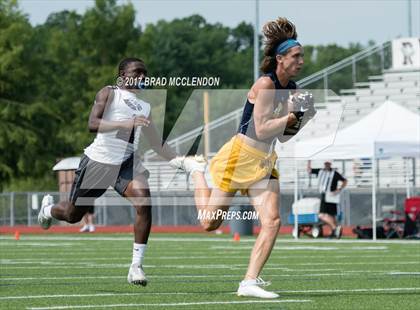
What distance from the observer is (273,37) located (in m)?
8.75

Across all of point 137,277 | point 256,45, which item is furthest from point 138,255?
point 256,45

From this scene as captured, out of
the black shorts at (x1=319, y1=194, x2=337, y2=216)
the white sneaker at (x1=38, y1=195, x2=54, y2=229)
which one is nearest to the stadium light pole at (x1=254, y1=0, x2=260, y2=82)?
the black shorts at (x1=319, y1=194, x2=337, y2=216)

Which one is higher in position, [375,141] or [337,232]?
[375,141]

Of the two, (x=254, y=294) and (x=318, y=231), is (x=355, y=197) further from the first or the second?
(x=254, y=294)

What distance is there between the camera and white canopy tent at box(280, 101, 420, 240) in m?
23.2

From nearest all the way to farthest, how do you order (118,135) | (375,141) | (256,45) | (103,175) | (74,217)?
(103,175)
(118,135)
(74,217)
(375,141)
(256,45)

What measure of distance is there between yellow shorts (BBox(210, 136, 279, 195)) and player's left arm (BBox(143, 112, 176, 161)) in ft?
4.67

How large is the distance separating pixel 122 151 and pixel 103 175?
0.85ft

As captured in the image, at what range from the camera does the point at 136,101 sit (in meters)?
10.1

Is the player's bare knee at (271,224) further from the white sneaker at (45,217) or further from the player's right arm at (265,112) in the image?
the white sneaker at (45,217)

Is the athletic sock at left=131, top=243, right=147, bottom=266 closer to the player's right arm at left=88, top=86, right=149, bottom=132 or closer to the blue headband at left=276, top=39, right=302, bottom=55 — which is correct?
the player's right arm at left=88, top=86, right=149, bottom=132

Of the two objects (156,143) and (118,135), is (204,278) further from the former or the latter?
(118,135)

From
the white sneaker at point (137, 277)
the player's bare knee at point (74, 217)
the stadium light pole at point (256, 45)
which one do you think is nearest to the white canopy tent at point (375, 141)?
the player's bare knee at point (74, 217)

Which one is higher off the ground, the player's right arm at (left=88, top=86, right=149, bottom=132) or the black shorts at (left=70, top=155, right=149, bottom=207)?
the player's right arm at (left=88, top=86, right=149, bottom=132)
